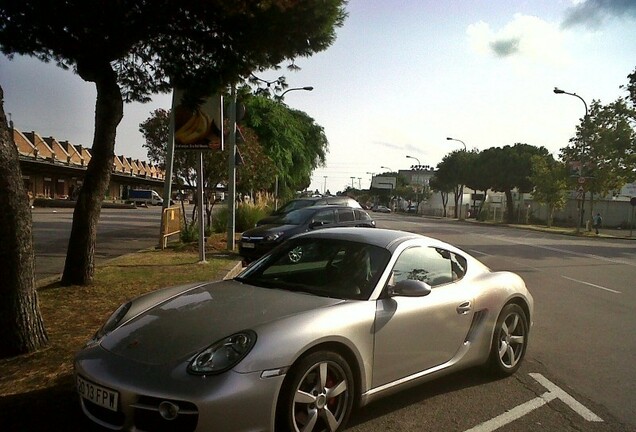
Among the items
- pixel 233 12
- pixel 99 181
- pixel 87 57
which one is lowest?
pixel 99 181

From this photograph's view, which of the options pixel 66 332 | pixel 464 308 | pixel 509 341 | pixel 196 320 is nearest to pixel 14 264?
pixel 66 332

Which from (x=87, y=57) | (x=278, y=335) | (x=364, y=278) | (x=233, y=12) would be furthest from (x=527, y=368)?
(x=87, y=57)

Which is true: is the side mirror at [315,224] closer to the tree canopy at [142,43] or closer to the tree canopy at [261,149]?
the tree canopy at [261,149]

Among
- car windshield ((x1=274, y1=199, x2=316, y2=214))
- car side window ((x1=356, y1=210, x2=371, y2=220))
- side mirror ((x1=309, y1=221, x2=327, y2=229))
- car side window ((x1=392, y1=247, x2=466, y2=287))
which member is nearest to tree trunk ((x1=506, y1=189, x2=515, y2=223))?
car windshield ((x1=274, y1=199, x2=316, y2=214))

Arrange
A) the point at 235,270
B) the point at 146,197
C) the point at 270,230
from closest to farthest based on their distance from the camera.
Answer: the point at 235,270 → the point at 270,230 → the point at 146,197

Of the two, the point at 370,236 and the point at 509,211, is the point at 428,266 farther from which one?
the point at 509,211

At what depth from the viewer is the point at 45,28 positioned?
23.5ft

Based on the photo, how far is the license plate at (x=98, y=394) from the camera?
9.59ft

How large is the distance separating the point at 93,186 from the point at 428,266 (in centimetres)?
550

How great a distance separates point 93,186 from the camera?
784 cm

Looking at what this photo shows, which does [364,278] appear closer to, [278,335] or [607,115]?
[278,335]

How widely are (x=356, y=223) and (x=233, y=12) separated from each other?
783cm

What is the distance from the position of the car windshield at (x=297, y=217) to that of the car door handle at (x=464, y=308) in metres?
9.13

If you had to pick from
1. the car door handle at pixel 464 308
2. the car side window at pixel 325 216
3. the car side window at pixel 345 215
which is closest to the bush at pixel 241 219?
the car side window at pixel 345 215
